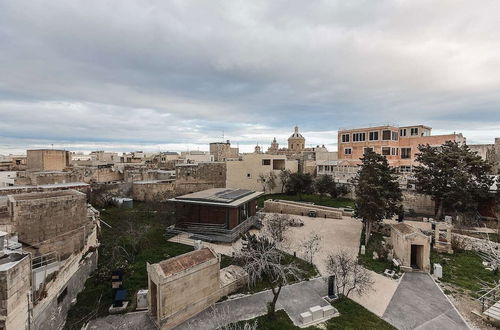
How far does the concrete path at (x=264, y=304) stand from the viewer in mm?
9555

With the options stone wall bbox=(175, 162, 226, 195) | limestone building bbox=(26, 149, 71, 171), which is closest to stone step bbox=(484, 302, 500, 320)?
stone wall bbox=(175, 162, 226, 195)

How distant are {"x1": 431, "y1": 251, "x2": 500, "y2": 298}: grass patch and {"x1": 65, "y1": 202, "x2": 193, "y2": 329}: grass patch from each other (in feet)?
50.5

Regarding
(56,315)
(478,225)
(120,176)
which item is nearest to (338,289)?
(56,315)

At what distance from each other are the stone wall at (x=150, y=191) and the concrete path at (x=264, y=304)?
2236 centimetres

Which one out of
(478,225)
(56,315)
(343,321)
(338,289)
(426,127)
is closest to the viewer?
(56,315)

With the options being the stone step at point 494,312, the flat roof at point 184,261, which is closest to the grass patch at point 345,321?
the flat roof at point 184,261

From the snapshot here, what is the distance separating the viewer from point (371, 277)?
13000 millimetres

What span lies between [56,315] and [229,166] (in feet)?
86.7

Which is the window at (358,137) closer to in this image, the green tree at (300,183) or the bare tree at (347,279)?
the green tree at (300,183)

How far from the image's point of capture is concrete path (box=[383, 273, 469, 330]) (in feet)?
31.4

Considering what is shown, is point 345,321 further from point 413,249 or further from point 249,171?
point 249,171

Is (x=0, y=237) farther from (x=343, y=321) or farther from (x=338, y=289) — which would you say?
(x=338, y=289)

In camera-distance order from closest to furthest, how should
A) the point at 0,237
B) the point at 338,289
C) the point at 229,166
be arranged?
the point at 0,237
the point at 338,289
the point at 229,166

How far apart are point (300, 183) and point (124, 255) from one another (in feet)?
77.4
